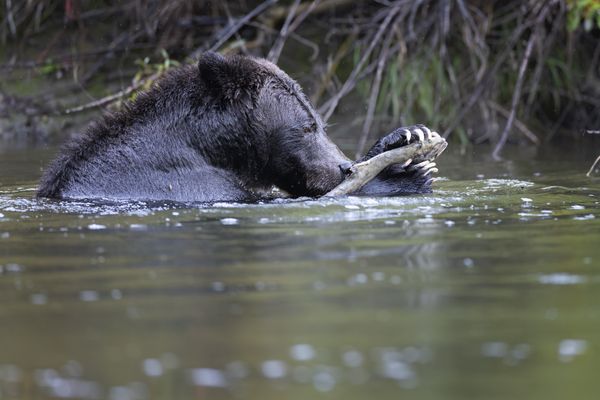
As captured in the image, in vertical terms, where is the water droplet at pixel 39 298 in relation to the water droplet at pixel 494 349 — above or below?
below

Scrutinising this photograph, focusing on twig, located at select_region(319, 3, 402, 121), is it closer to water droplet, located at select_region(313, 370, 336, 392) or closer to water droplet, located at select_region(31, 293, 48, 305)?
water droplet, located at select_region(31, 293, 48, 305)

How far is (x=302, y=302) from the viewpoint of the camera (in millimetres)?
3625

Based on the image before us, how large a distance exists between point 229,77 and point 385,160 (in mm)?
1093

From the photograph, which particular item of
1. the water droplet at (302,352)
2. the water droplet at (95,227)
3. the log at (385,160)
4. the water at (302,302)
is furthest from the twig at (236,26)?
the water droplet at (302,352)

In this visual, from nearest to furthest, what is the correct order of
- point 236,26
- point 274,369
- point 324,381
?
1. point 324,381
2. point 274,369
3. point 236,26

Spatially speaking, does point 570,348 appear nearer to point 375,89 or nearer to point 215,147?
point 215,147

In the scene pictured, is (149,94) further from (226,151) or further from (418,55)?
(418,55)

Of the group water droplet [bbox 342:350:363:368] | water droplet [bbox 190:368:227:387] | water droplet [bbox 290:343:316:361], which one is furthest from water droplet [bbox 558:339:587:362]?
water droplet [bbox 190:368:227:387]

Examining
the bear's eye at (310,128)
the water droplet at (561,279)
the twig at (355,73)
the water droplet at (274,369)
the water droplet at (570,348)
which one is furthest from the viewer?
the twig at (355,73)

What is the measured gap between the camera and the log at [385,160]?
21.9ft

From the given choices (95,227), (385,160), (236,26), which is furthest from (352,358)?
(236,26)

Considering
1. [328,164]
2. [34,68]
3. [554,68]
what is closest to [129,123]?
[328,164]

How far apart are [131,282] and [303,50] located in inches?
360

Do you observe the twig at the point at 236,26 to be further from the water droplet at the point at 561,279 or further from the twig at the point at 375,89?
the water droplet at the point at 561,279
